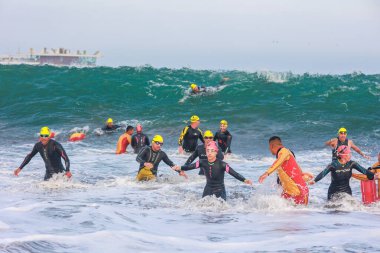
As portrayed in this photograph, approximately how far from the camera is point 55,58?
121 metres

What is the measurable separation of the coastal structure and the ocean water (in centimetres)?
6806

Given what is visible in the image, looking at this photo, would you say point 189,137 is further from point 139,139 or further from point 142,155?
point 142,155

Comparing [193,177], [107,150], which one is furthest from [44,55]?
[193,177]

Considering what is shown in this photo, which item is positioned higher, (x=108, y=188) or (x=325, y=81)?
(x=325, y=81)

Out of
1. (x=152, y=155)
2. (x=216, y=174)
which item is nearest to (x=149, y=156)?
(x=152, y=155)

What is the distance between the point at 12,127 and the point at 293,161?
24.1m

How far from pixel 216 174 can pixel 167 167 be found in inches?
311

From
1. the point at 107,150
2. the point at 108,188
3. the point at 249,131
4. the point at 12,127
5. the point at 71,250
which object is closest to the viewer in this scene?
the point at 71,250

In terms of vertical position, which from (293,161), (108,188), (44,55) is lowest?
(108,188)

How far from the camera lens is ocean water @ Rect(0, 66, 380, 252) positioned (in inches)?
354

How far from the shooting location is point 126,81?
44156mm

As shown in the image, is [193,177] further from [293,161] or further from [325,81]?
[325,81]

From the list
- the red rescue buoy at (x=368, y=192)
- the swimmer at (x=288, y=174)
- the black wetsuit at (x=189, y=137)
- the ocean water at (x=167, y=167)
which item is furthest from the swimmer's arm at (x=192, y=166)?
the black wetsuit at (x=189, y=137)

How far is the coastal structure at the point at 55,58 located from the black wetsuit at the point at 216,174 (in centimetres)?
10553
